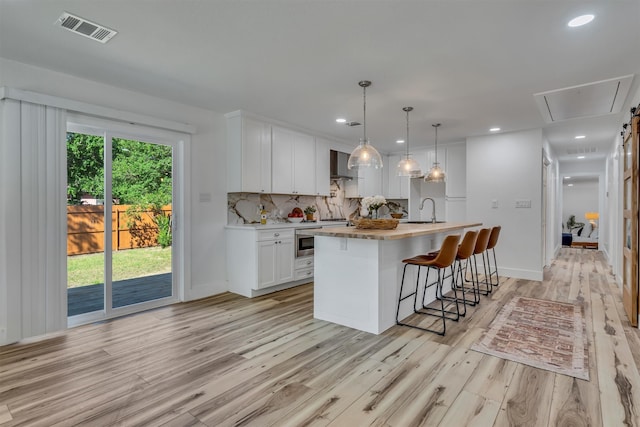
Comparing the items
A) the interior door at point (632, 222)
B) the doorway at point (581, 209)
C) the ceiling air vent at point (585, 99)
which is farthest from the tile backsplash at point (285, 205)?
the doorway at point (581, 209)

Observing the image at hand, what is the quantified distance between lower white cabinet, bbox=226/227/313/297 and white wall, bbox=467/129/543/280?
344 cm

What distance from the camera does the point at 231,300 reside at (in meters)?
4.29

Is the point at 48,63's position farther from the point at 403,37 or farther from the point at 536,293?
the point at 536,293

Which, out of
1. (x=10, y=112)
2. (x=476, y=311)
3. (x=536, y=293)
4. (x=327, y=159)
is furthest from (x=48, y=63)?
(x=536, y=293)

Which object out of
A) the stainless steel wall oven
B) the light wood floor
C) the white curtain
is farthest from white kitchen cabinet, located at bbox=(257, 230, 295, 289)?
the white curtain

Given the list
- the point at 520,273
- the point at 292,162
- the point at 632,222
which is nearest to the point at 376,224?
the point at 292,162

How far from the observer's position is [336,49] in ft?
8.77

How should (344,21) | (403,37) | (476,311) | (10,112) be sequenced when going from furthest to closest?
(476,311), (10,112), (403,37), (344,21)

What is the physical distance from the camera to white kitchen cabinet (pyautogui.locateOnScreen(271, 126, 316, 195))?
5.00m

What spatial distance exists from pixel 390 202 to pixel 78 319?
20.1 ft

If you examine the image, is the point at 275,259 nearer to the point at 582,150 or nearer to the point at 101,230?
the point at 101,230

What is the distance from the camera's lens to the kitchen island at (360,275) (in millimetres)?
3102

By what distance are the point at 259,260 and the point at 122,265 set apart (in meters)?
1.56

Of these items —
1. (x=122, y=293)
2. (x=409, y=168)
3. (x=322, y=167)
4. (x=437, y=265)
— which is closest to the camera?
(x=437, y=265)
